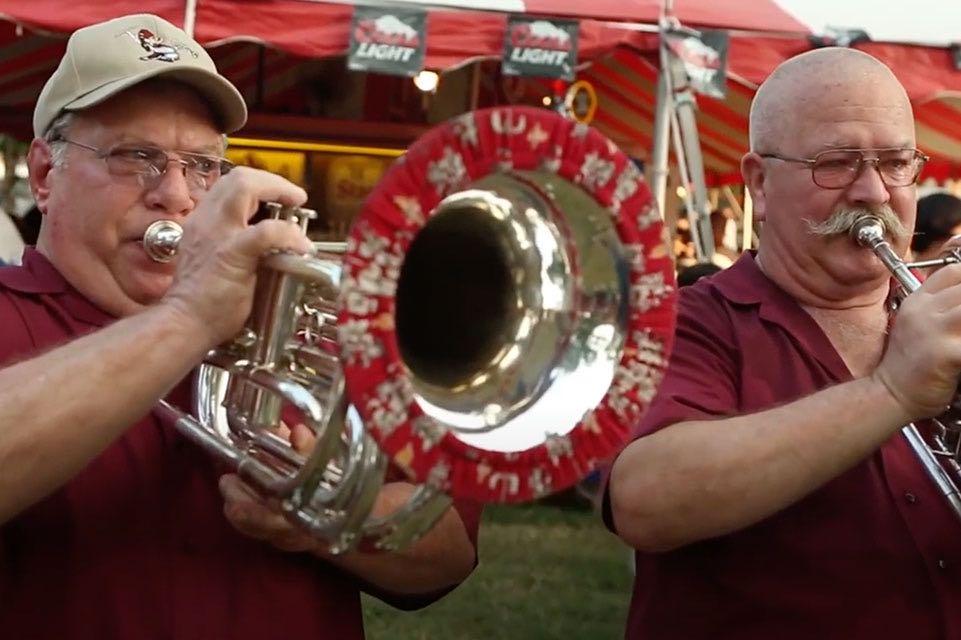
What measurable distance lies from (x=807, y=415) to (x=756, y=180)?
2.14 ft

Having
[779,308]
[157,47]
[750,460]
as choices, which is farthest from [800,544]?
[157,47]

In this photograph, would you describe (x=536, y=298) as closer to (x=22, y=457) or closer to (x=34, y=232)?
(x=22, y=457)

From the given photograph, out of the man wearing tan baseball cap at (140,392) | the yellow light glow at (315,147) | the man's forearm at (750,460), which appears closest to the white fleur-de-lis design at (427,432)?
the man wearing tan baseball cap at (140,392)

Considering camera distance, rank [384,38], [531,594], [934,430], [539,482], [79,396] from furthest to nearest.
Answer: [384,38], [531,594], [934,430], [79,396], [539,482]

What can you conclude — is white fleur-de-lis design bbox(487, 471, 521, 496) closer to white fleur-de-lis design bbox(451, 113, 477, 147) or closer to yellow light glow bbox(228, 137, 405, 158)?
white fleur-de-lis design bbox(451, 113, 477, 147)

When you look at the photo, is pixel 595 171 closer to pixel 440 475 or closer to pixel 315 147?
pixel 440 475

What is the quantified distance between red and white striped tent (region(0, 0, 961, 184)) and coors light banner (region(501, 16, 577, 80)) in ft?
0.19

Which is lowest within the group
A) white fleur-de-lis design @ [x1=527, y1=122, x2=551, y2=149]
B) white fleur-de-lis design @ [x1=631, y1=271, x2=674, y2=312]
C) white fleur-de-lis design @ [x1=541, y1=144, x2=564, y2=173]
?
white fleur-de-lis design @ [x1=631, y1=271, x2=674, y2=312]

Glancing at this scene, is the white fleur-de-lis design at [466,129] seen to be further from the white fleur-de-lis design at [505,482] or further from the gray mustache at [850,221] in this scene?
the gray mustache at [850,221]

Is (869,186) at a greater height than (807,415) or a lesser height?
greater

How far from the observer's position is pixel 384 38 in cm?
603

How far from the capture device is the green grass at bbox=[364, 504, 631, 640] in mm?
5320

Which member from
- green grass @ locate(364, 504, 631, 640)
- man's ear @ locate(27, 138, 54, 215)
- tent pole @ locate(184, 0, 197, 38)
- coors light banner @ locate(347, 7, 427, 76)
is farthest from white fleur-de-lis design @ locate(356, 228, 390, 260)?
coors light banner @ locate(347, 7, 427, 76)

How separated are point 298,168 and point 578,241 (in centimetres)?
682
